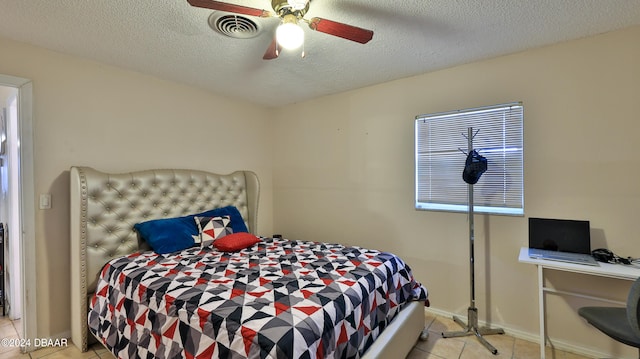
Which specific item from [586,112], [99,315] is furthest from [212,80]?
[586,112]

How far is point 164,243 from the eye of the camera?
7.75ft

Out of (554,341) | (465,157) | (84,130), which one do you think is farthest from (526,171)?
(84,130)

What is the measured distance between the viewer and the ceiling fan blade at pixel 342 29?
1.47 meters

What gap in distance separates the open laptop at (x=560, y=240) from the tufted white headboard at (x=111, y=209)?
3041 mm

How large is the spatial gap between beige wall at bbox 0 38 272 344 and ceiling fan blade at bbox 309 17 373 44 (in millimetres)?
2067

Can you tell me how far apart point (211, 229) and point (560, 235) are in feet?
9.56

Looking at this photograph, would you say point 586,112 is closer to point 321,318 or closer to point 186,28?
point 321,318

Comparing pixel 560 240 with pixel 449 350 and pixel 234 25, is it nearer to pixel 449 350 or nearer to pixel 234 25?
pixel 449 350

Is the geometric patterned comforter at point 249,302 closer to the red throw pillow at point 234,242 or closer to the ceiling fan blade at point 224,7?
the red throw pillow at point 234,242

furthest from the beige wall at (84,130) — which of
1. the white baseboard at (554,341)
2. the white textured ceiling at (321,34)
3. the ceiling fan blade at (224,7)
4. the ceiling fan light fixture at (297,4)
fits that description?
the white baseboard at (554,341)

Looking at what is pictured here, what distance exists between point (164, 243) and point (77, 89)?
4.87 ft

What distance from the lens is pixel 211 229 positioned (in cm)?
268

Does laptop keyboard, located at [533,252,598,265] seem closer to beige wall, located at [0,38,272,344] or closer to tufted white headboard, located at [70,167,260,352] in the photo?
tufted white headboard, located at [70,167,260,352]

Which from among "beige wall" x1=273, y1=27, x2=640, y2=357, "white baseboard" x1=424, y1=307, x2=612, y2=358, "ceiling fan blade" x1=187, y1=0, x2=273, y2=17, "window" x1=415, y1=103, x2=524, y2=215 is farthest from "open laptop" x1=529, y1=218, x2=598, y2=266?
"ceiling fan blade" x1=187, y1=0, x2=273, y2=17
